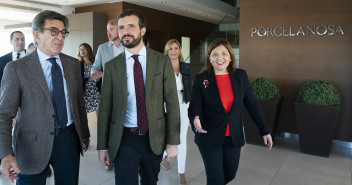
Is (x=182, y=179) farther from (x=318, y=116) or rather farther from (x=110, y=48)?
(x=318, y=116)

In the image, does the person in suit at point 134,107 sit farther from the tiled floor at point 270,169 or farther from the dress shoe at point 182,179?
the tiled floor at point 270,169

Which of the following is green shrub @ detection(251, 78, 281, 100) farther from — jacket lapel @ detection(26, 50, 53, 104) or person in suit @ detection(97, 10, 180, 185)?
jacket lapel @ detection(26, 50, 53, 104)

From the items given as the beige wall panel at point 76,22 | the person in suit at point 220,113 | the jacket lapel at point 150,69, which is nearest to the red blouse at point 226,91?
the person in suit at point 220,113

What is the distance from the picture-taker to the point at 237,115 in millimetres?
2402

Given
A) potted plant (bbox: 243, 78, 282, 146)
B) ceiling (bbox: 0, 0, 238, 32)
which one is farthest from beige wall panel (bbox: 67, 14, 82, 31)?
potted plant (bbox: 243, 78, 282, 146)

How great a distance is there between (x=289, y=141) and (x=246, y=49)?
79.2 inches

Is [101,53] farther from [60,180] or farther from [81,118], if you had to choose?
[60,180]

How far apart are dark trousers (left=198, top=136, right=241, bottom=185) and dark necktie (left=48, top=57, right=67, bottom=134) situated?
122 centimetres

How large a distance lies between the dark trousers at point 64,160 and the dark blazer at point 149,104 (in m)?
0.19

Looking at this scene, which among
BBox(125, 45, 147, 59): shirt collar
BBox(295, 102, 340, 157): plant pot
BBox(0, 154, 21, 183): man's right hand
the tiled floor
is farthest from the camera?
BBox(295, 102, 340, 157): plant pot

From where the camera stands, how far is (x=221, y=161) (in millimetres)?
2389

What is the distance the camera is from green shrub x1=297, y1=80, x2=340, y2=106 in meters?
4.23

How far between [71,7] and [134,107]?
12045 mm

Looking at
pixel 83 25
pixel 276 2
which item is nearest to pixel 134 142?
pixel 276 2
